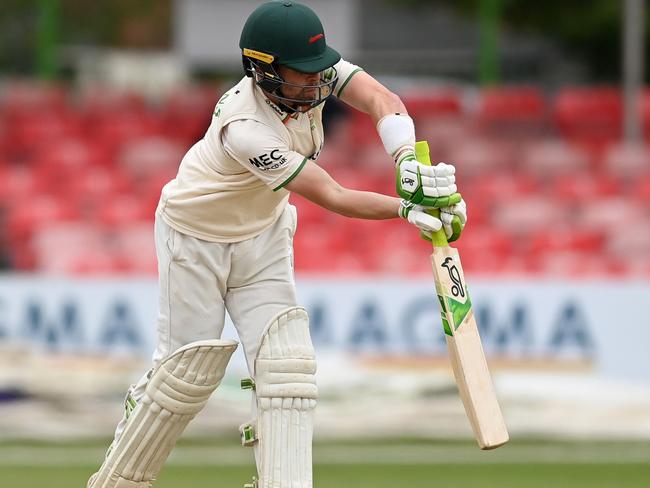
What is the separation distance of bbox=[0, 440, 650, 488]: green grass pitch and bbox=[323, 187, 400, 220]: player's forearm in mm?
2348

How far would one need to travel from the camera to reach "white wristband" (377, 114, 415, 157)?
406 centimetres

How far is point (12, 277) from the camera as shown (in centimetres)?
690

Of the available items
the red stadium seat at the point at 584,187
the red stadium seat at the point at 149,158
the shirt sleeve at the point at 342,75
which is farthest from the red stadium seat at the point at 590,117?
the shirt sleeve at the point at 342,75

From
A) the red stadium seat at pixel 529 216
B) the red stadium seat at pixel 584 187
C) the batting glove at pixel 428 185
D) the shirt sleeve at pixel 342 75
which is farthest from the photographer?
the red stadium seat at pixel 584 187

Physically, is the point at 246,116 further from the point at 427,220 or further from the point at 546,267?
the point at 546,267

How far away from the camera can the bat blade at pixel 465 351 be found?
13.1 ft

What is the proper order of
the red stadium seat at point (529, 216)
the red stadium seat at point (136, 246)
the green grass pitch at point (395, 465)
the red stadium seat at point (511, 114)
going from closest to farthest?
the green grass pitch at point (395, 465) → the red stadium seat at point (136, 246) → the red stadium seat at point (529, 216) → the red stadium seat at point (511, 114)

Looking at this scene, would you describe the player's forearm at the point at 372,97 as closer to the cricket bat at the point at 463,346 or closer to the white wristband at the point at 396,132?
the white wristband at the point at 396,132

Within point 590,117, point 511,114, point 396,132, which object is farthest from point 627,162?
point 396,132

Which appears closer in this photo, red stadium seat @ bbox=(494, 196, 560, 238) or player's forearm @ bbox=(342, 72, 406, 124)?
player's forearm @ bbox=(342, 72, 406, 124)

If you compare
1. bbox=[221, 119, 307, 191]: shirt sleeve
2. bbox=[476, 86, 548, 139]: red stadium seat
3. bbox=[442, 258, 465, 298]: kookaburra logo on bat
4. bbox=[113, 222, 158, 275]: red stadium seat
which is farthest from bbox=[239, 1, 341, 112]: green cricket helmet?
bbox=[476, 86, 548, 139]: red stadium seat

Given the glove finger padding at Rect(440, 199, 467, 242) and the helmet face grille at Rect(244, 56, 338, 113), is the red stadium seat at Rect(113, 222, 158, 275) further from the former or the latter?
the glove finger padding at Rect(440, 199, 467, 242)

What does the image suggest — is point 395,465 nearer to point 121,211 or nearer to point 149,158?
point 121,211

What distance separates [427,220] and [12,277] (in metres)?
3.54
